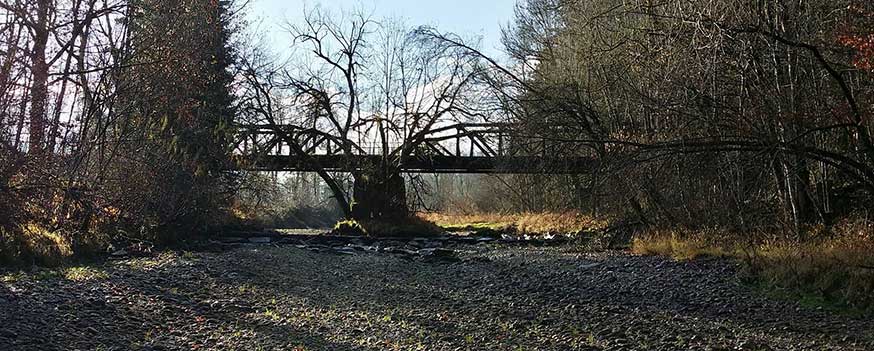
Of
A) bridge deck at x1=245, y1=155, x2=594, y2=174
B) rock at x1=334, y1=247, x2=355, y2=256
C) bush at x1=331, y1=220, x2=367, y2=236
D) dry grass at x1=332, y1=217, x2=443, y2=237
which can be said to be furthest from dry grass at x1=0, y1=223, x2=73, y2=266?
bush at x1=331, y1=220, x2=367, y2=236

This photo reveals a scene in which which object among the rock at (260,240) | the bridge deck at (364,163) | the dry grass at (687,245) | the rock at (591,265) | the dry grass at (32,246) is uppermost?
the bridge deck at (364,163)

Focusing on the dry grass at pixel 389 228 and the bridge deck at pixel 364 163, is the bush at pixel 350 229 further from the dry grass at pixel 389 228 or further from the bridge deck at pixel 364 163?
the bridge deck at pixel 364 163

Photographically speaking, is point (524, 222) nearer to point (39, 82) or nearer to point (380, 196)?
point (380, 196)

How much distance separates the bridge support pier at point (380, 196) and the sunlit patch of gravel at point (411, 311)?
497 inches

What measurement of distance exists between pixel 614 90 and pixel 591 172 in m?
1.77

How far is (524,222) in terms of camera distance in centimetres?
2856

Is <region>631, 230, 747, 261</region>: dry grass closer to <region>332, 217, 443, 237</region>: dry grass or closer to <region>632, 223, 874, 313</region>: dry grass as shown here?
<region>632, 223, 874, 313</region>: dry grass

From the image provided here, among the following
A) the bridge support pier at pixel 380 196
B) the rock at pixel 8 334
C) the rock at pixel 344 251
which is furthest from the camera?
the bridge support pier at pixel 380 196

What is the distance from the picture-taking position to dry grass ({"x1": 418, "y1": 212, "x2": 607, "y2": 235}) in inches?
888

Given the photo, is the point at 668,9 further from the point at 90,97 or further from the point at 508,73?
the point at 508,73

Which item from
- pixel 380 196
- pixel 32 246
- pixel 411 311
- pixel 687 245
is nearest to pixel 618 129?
pixel 687 245

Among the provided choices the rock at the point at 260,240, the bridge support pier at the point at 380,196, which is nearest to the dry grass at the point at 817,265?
the rock at the point at 260,240

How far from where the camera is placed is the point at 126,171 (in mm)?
14570

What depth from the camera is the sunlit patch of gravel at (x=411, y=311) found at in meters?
7.29
